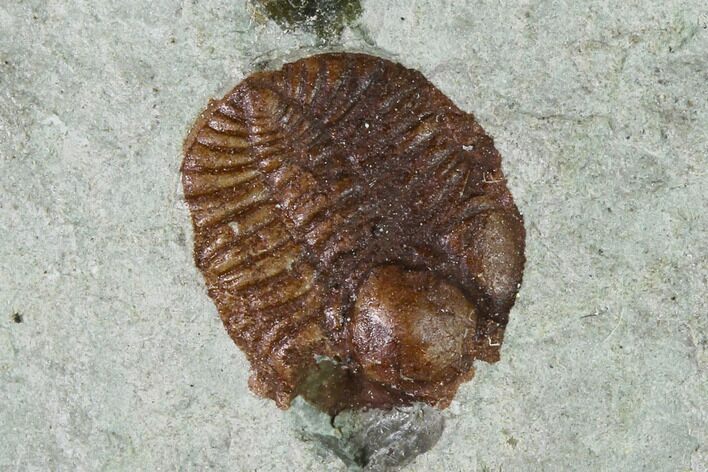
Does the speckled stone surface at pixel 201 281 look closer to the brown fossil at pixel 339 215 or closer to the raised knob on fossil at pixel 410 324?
the brown fossil at pixel 339 215

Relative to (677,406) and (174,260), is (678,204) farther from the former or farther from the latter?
(174,260)

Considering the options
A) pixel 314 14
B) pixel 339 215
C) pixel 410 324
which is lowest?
pixel 410 324

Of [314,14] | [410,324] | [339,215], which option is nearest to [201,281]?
[339,215]

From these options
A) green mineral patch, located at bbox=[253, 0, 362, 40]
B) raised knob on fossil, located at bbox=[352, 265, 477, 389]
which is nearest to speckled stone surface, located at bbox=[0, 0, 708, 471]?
green mineral patch, located at bbox=[253, 0, 362, 40]

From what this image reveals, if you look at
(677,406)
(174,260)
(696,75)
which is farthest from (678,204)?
(174,260)

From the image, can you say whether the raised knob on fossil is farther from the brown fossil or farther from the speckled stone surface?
the speckled stone surface

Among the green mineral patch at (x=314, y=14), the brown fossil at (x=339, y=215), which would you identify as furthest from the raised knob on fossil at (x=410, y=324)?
the green mineral patch at (x=314, y=14)

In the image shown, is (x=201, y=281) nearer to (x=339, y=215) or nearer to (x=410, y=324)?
(x=339, y=215)
